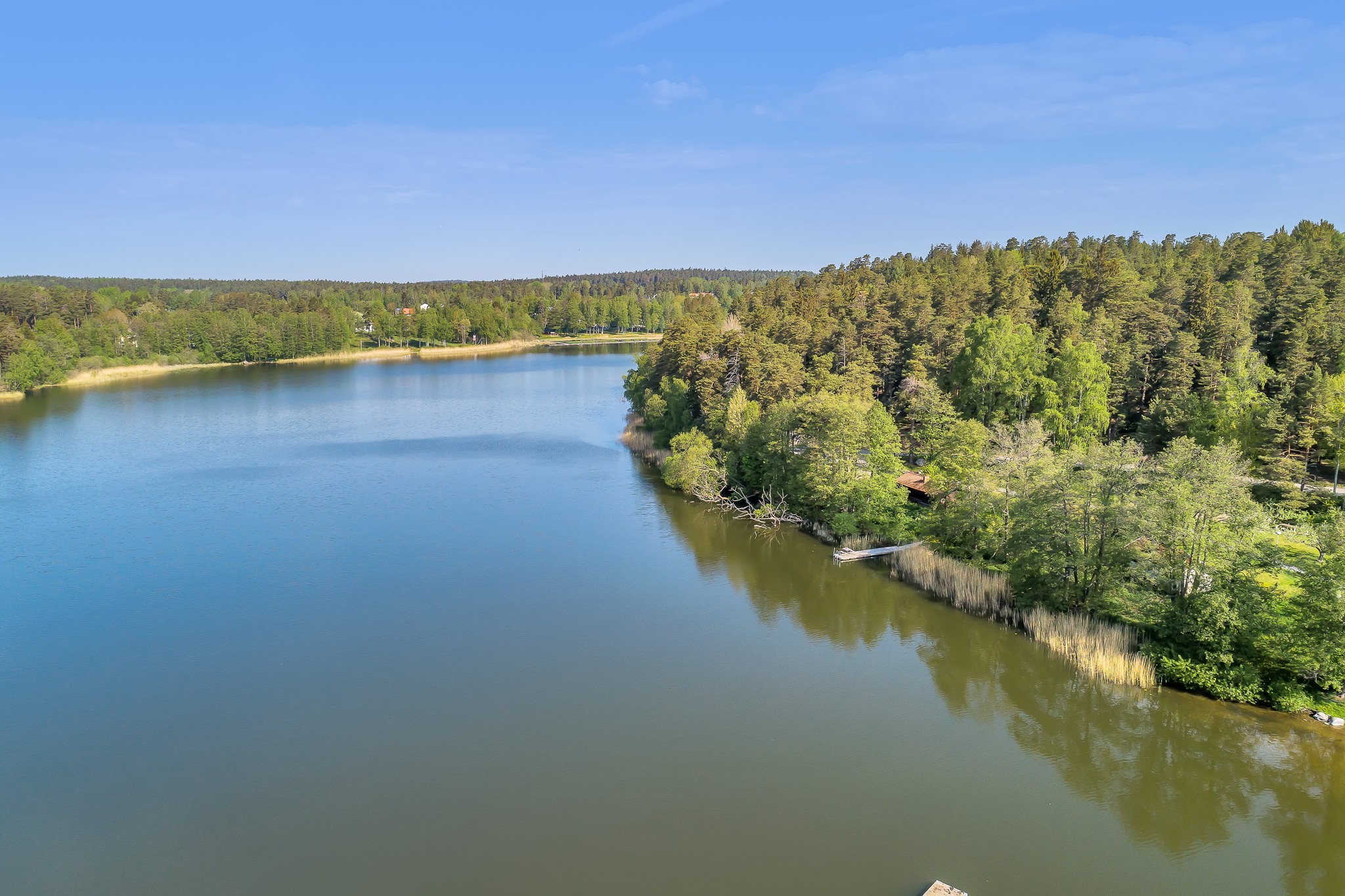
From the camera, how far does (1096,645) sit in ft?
67.3

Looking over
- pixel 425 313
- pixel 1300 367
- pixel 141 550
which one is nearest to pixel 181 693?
pixel 141 550

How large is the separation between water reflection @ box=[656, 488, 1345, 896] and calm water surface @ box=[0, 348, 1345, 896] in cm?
7

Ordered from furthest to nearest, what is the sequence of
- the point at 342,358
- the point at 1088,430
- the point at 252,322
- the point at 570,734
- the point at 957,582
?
the point at 342,358 < the point at 252,322 < the point at 1088,430 < the point at 957,582 < the point at 570,734

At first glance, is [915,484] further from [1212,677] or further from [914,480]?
[1212,677]

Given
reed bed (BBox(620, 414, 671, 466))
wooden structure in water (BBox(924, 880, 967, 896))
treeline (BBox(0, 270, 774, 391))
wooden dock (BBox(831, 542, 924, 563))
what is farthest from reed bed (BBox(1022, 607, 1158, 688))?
treeline (BBox(0, 270, 774, 391))

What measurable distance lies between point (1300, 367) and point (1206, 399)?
406 centimetres

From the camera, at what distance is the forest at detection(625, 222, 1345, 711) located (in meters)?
18.6

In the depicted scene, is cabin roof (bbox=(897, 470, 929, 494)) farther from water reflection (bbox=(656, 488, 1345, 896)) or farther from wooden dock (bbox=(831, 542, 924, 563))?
water reflection (bbox=(656, 488, 1345, 896))

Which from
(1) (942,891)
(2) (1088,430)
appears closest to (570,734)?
(1) (942,891)

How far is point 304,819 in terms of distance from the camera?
15328 millimetres

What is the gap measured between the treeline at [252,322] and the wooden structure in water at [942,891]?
3274 inches

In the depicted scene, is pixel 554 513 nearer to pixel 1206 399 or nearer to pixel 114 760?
pixel 114 760

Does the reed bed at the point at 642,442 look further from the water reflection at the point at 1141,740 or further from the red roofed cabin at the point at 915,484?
the water reflection at the point at 1141,740

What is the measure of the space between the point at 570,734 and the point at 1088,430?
2822cm
